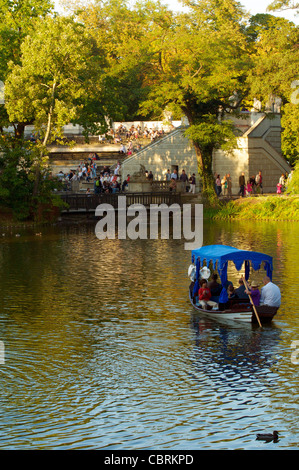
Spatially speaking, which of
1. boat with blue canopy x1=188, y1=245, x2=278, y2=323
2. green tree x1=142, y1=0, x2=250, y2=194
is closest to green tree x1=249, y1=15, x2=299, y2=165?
green tree x1=142, y1=0, x2=250, y2=194

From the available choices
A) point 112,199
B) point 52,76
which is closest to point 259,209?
point 112,199

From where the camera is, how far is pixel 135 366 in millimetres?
16672

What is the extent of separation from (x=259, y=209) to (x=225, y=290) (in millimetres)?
30893

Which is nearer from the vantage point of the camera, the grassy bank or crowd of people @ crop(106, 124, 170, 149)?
the grassy bank

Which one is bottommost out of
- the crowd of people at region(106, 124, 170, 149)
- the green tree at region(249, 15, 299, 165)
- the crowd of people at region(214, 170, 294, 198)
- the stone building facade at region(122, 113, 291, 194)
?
the crowd of people at region(214, 170, 294, 198)

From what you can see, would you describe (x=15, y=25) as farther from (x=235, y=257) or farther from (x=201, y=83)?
(x=235, y=257)

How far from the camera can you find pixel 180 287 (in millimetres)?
26219

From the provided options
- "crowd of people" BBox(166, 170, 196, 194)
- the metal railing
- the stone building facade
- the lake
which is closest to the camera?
the lake

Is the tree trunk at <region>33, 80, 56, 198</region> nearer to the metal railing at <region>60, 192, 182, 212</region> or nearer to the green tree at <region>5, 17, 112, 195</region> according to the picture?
the green tree at <region>5, 17, 112, 195</region>

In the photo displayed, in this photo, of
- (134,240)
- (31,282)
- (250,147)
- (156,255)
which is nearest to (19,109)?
(134,240)

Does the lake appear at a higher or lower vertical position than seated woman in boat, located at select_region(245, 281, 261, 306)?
lower

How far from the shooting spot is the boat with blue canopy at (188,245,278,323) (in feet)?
67.2

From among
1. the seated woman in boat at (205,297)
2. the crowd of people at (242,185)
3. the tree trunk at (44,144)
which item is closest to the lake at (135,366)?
the seated woman in boat at (205,297)

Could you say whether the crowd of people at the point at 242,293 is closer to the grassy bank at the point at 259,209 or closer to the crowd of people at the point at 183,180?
the grassy bank at the point at 259,209
